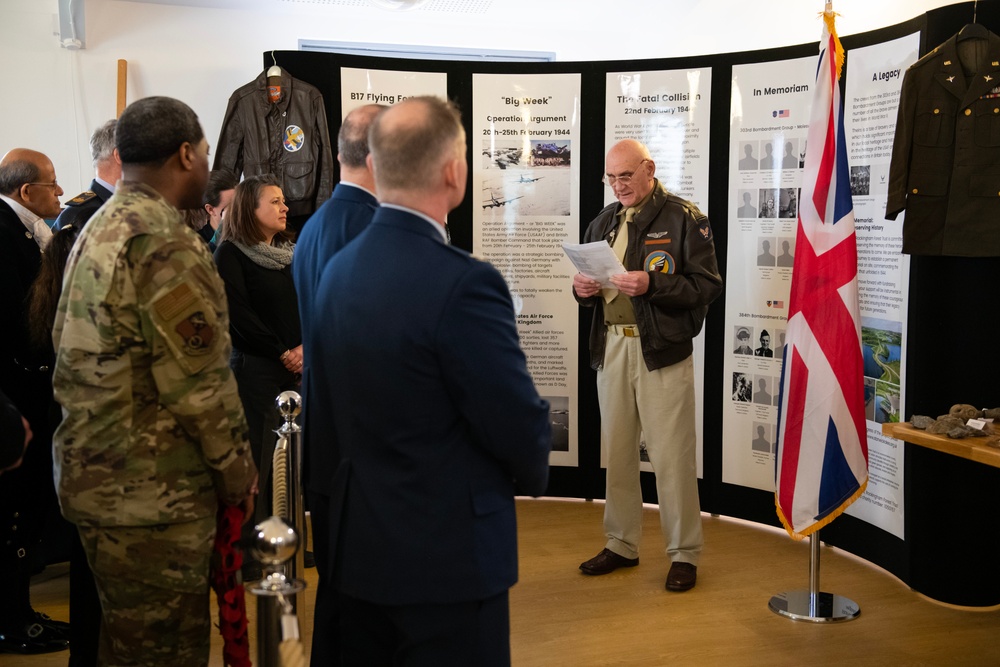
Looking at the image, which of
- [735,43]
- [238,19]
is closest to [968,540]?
[735,43]

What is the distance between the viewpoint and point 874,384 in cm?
410

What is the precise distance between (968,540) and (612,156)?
212 cm

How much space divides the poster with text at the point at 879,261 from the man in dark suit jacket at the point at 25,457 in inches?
133

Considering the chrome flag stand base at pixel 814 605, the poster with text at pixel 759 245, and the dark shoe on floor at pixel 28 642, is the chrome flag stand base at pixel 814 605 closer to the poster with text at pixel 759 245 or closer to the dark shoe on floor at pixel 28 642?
the poster with text at pixel 759 245

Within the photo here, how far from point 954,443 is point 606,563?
1.67 metres

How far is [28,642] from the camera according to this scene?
10.7 feet

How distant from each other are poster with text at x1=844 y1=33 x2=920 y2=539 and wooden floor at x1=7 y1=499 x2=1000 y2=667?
0.42 m

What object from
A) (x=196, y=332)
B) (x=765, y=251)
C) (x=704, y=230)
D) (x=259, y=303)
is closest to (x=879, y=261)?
(x=765, y=251)

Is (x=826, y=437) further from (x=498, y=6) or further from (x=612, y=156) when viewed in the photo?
(x=498, y=6)

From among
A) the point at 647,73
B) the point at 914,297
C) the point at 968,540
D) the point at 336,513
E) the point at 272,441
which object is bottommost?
the point at 968,540

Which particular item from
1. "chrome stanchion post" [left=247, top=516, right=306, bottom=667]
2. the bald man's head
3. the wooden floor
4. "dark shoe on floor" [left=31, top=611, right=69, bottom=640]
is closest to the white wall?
the bald man's head

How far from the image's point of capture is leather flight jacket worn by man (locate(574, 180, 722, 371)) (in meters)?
3.75

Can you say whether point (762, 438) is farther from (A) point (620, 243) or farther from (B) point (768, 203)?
(A) point (620, 243)

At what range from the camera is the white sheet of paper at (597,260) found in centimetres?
362
